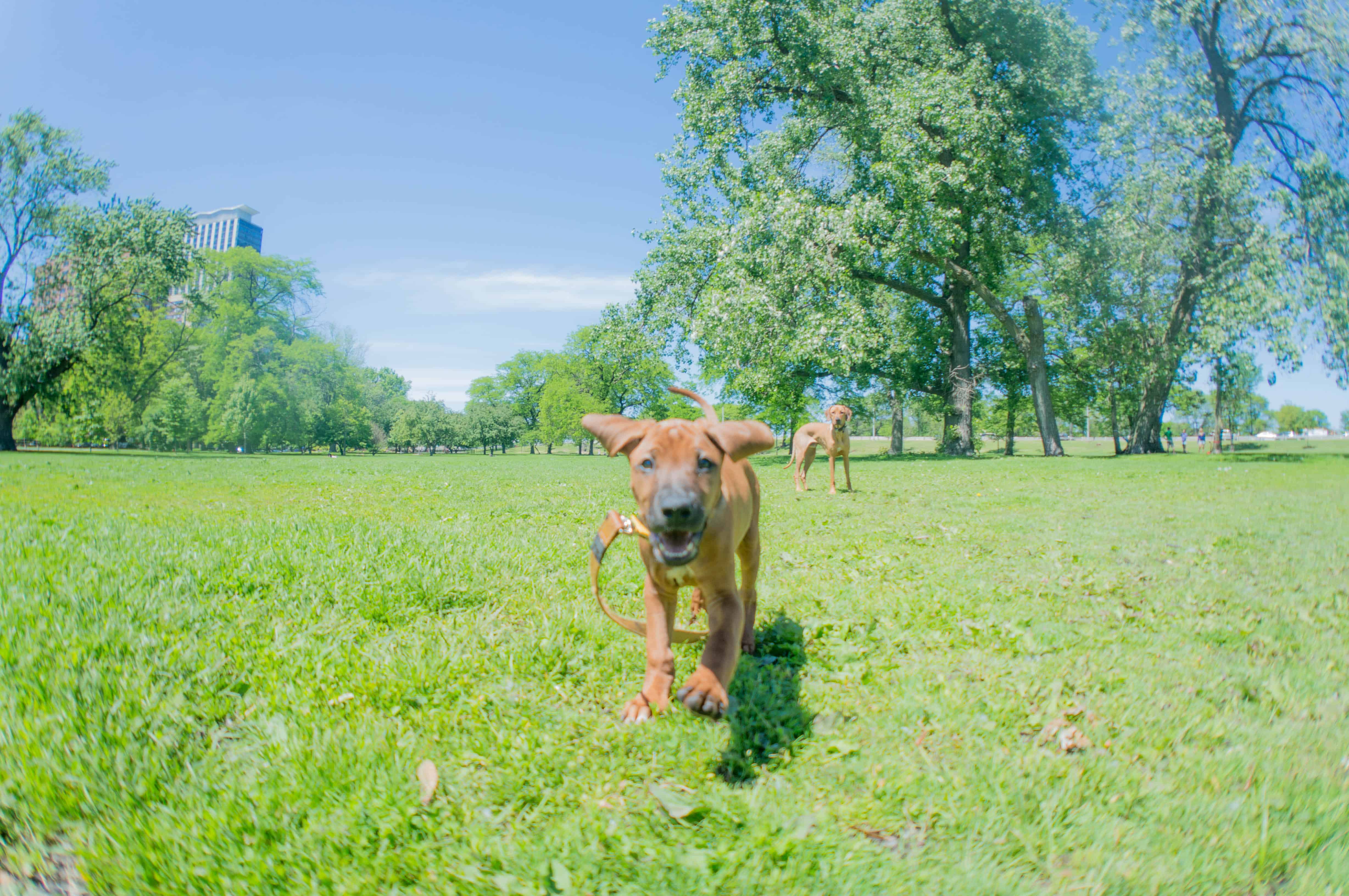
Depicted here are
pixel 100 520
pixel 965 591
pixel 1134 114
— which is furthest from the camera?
pixel 1134 114

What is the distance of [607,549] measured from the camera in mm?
3617

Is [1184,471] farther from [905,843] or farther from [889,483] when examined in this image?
[905,843]

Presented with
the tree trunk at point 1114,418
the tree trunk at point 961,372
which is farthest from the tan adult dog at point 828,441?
the tree trunk at point 1114,418

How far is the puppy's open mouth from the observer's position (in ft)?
8.38

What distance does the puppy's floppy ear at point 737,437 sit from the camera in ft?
9.27

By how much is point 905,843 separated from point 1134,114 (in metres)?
32.4

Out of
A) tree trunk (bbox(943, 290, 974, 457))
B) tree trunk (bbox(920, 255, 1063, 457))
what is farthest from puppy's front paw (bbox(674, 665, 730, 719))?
tree trunk (bbox(943, 290, 974, 457))

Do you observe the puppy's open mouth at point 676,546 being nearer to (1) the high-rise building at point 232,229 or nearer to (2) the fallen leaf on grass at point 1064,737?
(2) the fallen leaf on grass at point 1064,737

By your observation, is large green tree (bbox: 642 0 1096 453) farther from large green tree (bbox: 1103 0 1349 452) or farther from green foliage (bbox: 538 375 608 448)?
green foliage (bbox: 538 375 608 448)

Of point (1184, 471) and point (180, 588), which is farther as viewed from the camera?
point (1184, 471)

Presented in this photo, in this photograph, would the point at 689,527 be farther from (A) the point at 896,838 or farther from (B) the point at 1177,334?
(B) the point at 1177,334

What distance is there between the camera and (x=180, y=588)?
15.2 ft

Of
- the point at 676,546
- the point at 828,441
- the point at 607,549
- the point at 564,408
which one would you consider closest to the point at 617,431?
the point at 676,546

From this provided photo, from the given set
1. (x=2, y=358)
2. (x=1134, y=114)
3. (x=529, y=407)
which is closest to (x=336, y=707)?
(x=1134, y=114)
